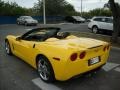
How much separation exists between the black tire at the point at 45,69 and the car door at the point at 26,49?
0.38 metres

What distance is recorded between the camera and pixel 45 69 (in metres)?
5.00

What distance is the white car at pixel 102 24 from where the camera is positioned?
16.5 metres

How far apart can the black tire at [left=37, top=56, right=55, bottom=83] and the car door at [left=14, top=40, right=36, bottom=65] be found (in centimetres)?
38

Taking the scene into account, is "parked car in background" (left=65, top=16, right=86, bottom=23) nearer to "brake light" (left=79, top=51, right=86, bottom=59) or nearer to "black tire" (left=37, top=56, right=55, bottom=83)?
"black tire" (left=37, top=56, right=55, bottom=83)

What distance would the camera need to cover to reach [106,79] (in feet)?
17.2

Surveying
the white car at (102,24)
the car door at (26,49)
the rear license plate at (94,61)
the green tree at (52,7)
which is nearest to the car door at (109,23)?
the white car at (102,24)

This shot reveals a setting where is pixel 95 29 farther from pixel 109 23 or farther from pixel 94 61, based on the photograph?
pixel 94 61

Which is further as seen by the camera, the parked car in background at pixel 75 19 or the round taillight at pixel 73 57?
the parked car in background at pixel 75 19

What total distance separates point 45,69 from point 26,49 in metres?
1.20

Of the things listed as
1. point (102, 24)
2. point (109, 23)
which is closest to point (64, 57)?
point (109, 23)

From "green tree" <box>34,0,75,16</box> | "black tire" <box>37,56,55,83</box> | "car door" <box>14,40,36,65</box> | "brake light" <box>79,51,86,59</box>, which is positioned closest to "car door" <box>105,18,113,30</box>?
"car door" <box>14,40,36,65</box>

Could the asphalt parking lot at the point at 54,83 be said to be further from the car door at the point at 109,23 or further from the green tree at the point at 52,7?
the green tree at the point at 52,7

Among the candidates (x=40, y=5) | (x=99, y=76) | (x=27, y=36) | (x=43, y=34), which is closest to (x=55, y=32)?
(x=43, y=34)

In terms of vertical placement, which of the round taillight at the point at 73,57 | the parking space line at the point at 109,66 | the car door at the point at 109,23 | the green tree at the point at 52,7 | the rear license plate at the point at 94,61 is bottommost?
the parking space line at the point at 109,66
